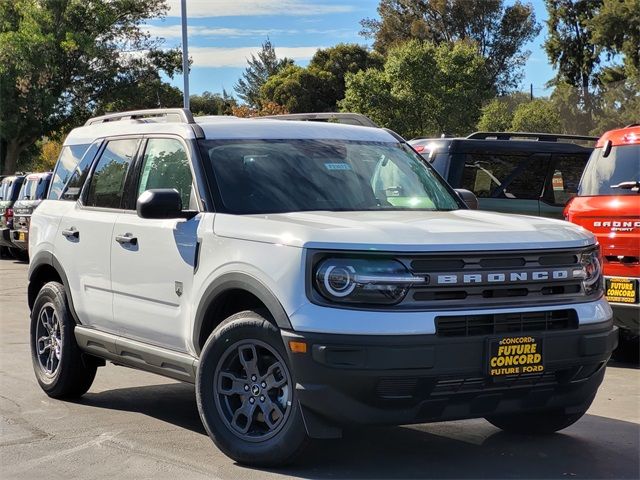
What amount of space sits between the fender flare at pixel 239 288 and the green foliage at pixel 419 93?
38.2 meters

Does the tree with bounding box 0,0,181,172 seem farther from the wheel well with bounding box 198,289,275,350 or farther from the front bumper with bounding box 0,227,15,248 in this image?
the wheel well with bounding box 198,289,275,350

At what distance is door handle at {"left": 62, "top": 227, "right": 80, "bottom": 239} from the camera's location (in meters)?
7.21

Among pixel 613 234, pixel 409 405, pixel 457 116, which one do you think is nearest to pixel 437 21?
pixel 457 116

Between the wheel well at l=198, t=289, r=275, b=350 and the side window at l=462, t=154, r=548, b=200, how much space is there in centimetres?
689

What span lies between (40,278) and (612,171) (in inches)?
194

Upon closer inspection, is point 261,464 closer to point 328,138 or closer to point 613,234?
point 328,138

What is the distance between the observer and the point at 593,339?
211 inches

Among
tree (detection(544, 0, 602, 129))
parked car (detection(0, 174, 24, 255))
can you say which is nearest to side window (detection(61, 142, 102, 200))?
parked car (detection(0, 174, 24, 255))

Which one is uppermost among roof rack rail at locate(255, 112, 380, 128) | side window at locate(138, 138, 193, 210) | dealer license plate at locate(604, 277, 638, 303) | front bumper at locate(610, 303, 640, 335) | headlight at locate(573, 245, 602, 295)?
roof rack rail at locate(255, 112, 380, 128)

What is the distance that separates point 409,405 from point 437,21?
209ft

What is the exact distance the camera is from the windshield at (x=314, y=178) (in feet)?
20.0

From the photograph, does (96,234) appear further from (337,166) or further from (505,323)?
(505,323)

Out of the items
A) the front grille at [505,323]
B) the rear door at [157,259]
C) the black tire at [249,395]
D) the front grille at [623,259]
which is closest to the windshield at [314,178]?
the rear door at [157,259]

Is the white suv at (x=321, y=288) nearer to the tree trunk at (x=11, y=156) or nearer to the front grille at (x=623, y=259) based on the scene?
the front grille at (x=623, y=259)
